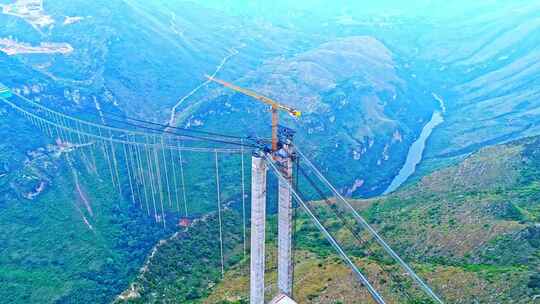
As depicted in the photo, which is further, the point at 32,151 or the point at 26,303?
the point at 32,151

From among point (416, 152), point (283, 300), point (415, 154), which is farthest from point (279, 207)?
point (416, 152)

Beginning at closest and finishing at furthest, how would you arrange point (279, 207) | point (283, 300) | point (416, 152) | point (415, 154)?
point (279, 207)
point (283, 300)
point (415, 154)
point (416, 152)

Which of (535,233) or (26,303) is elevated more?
(535,233)

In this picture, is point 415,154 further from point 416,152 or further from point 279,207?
point 279,207

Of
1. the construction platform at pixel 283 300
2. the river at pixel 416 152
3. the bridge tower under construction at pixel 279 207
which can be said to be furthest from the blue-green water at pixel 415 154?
the construction platform at pixel 283 300

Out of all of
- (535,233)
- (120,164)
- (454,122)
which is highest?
(535,233)

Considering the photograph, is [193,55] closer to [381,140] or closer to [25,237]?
[381,140]

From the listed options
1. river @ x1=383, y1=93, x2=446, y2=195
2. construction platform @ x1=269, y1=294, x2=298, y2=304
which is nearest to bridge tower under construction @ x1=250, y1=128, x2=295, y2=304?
construction platform @ x1=269, y1=294, x2=298, y2=304

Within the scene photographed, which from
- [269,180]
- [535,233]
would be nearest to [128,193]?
[269,180]

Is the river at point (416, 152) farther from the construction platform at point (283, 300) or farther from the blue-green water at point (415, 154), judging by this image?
the construction platform at point (283, 300)
